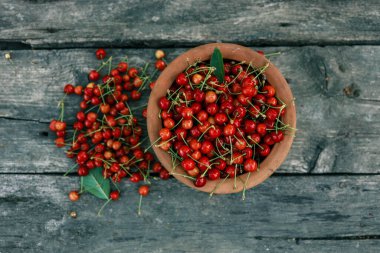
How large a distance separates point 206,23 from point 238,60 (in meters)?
0.34

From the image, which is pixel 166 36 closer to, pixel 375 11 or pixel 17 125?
pixel 17 125

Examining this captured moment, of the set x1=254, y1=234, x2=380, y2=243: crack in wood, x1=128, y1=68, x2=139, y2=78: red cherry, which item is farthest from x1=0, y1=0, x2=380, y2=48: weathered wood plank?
x1=254, y1=234, x2=380, y2=243: crack in wood

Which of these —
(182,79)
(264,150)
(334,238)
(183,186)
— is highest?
(182,79)

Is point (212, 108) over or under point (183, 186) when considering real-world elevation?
over

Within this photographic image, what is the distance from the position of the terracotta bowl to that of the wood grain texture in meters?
0.28

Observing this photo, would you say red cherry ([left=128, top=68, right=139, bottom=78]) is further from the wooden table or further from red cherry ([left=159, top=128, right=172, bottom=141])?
red cherry ([left=159, top=128, right=172, bottom=141])

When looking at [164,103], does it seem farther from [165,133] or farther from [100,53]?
[100,53]

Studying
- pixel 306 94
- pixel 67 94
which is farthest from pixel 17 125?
pixel 306 94

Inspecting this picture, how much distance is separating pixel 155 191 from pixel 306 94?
0.71 m

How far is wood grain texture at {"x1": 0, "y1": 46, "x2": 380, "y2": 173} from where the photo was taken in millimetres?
1529

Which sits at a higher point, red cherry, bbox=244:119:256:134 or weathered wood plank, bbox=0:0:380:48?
weathered wood plank, bbox=0:0:380:48

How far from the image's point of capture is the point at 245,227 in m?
1.55

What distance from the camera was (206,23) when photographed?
1557 millimetres

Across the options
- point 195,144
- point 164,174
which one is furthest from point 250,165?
point 164,174
